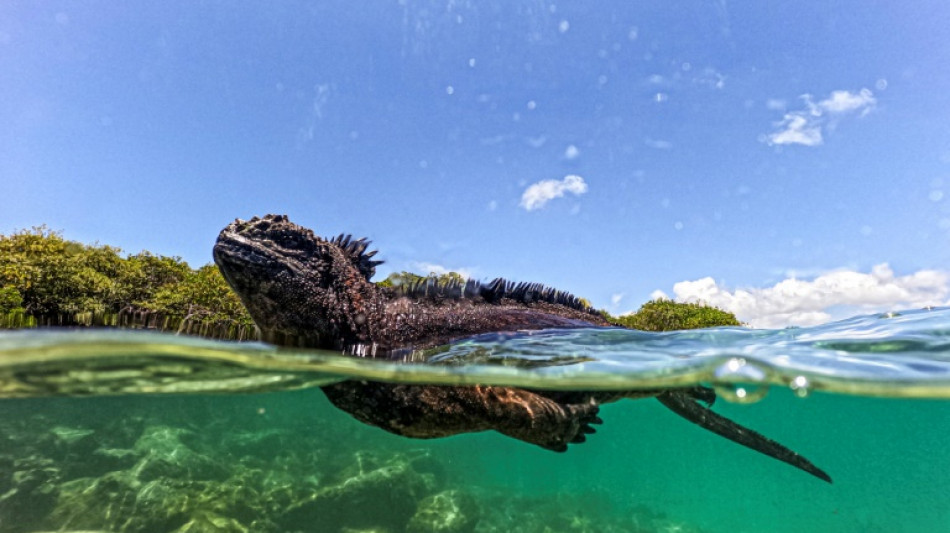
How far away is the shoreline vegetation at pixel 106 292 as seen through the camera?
14922mm

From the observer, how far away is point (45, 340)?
586 cm

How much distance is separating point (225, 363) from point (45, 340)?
2057 mm

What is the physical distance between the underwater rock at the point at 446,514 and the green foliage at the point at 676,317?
9062mm

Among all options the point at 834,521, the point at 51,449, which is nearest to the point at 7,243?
the point at 51,449

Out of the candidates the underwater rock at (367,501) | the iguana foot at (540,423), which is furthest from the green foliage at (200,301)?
the iguana foot at (540,423)

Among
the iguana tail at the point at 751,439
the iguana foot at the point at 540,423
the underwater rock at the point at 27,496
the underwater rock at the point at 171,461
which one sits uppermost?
the iguana foot at the point at 540,423

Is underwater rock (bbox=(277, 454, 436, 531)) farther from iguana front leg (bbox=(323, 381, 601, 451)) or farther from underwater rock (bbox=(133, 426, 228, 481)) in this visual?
iguana front leg (bbox=(323, 381, 601, 451))

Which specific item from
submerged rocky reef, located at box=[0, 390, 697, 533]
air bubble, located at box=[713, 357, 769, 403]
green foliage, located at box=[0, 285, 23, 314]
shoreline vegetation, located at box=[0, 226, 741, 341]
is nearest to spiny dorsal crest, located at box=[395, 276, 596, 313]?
air bubble, located at box=[713, 357, 769, 403]

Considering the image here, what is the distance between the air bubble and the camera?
5.88 meters

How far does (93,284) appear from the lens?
637 inches

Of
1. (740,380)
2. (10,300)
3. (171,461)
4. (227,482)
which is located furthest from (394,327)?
(10,300)

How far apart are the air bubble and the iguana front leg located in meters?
2.02

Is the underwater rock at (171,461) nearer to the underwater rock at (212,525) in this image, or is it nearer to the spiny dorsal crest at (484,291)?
the underwater rock at (212,525)

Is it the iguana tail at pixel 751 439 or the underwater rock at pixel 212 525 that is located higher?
the iguana tail at pixel 751 439
